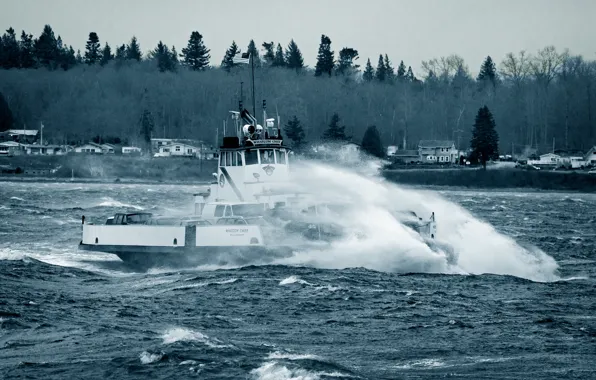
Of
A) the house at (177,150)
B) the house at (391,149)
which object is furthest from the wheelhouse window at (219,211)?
the house at (177,150)

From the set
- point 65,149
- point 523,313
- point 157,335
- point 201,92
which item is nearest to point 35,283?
point 157,335

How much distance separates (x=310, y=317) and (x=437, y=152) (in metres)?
132

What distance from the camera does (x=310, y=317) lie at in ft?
88.9

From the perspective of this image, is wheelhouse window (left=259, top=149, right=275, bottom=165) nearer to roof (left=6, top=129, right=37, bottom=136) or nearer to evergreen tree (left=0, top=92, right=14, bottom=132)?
roof (left=6, top=129, right=37, bottom=136)

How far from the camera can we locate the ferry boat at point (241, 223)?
39.5 metres

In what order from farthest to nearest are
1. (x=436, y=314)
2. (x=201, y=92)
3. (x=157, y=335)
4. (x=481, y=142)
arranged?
(x=201, y=92) → (x=481, y=142) → (x=436, y=314) → (x=157, y=335)

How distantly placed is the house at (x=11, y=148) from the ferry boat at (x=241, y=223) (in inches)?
4999

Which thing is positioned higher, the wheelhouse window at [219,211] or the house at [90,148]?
the house at [90,148]

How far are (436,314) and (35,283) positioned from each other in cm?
1459

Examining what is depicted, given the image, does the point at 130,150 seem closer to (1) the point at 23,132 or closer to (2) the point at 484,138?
(1) the point at 23,132

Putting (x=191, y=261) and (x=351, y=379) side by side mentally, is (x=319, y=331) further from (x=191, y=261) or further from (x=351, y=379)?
(x=191, y=261)

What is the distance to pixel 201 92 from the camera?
636 feet

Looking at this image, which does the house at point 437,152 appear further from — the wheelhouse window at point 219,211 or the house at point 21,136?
the wheelhouse window at point 219,211

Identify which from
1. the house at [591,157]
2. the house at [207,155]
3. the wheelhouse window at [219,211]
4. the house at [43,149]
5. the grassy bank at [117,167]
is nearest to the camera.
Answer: the wheelhouse window at [219,211]
